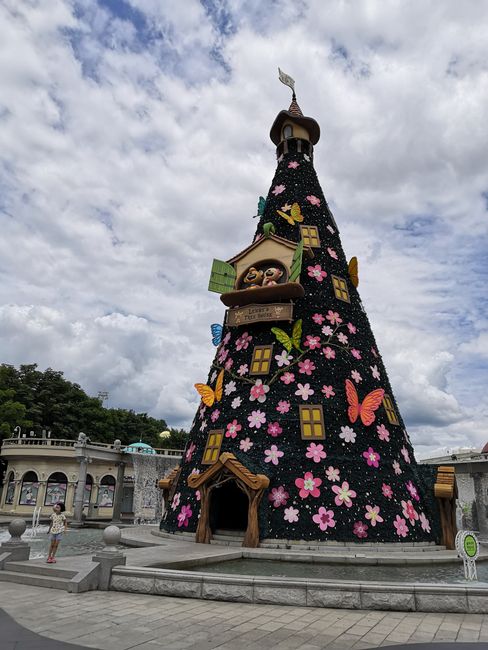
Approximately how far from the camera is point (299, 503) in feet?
48.5

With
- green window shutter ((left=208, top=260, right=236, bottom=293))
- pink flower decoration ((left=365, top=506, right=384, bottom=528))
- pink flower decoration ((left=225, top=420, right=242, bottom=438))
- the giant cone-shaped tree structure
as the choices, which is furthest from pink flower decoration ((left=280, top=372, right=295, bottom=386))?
pink flower decoration ((left=365, top=506, right=384, bottom=528))

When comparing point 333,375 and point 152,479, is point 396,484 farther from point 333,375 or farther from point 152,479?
point 152,479

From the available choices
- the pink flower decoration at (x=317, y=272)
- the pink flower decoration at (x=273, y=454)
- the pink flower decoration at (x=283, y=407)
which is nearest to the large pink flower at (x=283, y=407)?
the pink flower decoration at (x=283, y=407)

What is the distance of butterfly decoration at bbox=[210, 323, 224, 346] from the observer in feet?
69.1

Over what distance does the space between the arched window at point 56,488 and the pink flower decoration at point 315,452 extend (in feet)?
100

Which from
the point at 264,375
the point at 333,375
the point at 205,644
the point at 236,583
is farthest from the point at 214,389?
the point at 205,644

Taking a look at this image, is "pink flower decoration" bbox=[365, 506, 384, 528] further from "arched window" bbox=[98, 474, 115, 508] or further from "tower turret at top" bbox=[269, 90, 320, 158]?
"arched window" bbox=[98, 474, 115, 508]

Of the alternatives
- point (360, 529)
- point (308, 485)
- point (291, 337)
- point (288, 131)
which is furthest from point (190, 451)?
point (288, 131)

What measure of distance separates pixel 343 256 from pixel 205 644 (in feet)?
58.2

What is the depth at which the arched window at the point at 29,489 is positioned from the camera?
38.8 m

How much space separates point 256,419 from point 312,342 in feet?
11.9

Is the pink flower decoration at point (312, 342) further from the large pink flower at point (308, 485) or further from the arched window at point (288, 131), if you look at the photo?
the arched window at point (288, 131)

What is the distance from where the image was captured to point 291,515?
14641 millimetres

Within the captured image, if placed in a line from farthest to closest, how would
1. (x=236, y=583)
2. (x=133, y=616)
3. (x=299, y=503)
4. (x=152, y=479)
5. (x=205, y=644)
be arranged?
(x=152, y=479) → (x=299, y=503) → (x=236, y=583) → (x=133, y=616) → (x=205, y=644)
